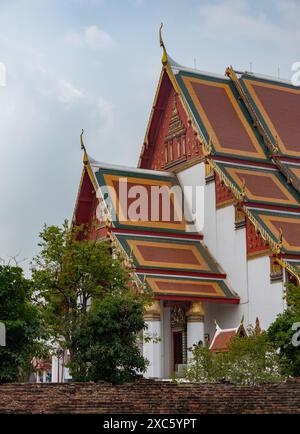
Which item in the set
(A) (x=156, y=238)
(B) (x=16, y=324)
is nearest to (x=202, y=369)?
(B) (x=16, y=324)

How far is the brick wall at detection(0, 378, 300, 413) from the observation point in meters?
16.6

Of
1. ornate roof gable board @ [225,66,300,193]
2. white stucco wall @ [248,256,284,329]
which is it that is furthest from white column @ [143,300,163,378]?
ornate roof gable board @ [225,66,300,193]

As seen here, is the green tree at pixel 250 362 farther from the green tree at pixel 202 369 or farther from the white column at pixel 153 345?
the white column at pixel 153 345

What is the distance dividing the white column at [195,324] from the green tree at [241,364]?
7595 millimetres

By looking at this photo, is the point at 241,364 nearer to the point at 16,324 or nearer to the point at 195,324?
the point at 16,324

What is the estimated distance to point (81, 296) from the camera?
1138 inches

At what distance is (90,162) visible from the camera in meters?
37.8

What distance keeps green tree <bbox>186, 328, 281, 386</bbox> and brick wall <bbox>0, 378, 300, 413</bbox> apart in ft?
18.2

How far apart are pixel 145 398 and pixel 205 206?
20650mm

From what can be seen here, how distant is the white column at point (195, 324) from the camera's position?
1350 inches

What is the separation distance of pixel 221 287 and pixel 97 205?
20.8 ft

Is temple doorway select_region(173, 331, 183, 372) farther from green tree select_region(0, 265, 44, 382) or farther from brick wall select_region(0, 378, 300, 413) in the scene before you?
brick wall select_region(0, 378, 300, 413)

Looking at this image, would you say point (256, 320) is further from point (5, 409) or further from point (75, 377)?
point (5, 409)

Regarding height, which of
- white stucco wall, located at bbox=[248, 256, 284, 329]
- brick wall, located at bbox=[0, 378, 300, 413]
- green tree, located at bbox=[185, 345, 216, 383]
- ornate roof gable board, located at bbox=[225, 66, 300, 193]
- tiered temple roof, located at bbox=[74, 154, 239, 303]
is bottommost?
brick wall, located at bbox=[0, 378, 300, 413]
